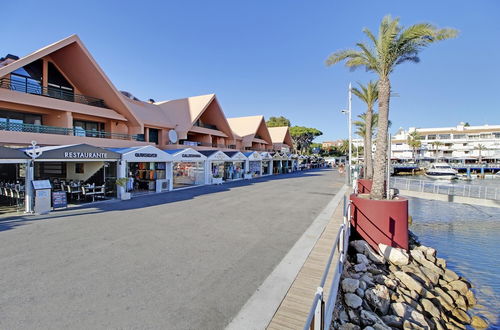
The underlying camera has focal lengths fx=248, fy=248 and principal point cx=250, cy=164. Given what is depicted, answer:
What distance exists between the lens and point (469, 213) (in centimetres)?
1897

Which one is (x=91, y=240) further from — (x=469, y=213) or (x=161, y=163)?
(x=469, y=213)

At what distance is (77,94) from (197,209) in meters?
15.2

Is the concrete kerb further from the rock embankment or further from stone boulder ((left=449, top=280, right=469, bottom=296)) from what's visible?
stone boulder ((left=449, top=280, right=469, bottom=296))

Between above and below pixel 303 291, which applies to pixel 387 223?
above

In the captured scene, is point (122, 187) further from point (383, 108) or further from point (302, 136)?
point (302, 136)

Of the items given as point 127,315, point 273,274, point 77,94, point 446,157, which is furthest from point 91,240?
point 446,157

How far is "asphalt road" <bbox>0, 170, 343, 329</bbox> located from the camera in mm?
3912

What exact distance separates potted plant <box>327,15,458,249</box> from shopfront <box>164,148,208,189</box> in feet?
42.1

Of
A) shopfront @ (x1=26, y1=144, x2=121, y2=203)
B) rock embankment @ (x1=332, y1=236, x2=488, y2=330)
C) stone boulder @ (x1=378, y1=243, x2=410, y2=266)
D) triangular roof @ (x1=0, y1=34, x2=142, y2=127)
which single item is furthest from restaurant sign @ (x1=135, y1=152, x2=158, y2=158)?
stone boulder @ (x1=378, y1=243, x2=410, y2=266)

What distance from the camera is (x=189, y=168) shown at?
26672mm

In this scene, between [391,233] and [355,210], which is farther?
[355,210]

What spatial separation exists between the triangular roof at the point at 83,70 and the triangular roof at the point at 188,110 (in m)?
6.28

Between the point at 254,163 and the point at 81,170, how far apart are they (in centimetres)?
2140

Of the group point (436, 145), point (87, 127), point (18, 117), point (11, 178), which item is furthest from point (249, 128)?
point (436, 145)
